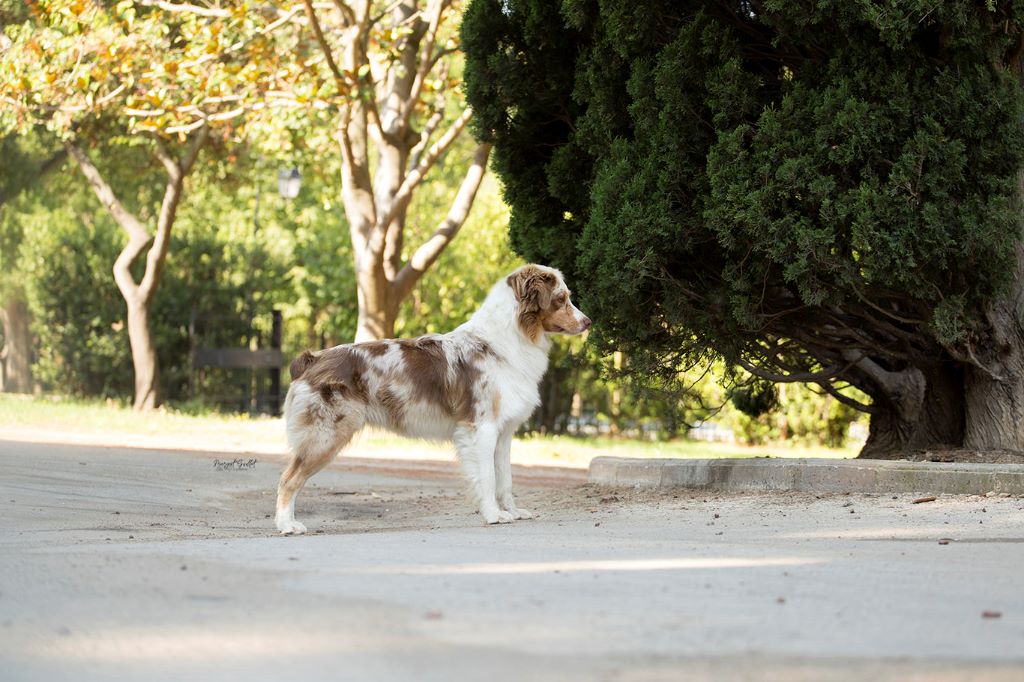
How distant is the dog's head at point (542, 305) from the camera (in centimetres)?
908

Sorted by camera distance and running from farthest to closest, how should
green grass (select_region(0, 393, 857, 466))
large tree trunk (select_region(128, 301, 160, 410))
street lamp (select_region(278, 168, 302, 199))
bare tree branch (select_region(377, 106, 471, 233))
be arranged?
street lamp (select_region(278, 168, 302, 199)) → large tree trunk (select_region(128, 301, 160, 410)) → bare tree branch (select_region(377, 106, 471, 233)) → green grass (select_region(0, 393, 857, 466))

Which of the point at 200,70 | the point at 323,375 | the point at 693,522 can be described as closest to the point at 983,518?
the point at 693,522

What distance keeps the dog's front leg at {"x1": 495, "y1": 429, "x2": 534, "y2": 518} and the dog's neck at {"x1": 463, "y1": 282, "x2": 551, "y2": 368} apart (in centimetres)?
55

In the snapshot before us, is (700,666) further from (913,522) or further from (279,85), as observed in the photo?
(279,85)

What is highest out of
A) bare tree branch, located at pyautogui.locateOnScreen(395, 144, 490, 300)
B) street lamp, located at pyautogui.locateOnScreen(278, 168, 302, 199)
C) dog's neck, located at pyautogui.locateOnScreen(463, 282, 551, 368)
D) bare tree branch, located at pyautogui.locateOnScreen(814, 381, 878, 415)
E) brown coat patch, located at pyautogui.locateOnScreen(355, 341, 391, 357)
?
street lamp, located at pyautogui.locateOnScreen(278, 168, 302, 199)

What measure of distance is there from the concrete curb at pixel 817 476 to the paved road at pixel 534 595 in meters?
0.27

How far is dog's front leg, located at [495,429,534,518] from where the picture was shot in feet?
30.1

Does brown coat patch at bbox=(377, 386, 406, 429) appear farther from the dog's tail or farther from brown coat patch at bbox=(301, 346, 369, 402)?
the dog's tail

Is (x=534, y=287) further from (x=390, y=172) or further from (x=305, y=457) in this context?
(x=390, y=172)

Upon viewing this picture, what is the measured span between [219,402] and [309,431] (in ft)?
61.9

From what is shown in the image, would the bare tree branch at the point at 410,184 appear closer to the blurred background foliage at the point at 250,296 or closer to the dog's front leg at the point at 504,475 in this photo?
the blurred background foliage at the point at 250,296

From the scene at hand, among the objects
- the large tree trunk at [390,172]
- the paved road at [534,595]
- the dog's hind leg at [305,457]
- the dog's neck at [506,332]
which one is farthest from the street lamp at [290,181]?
the dog's hind leg at [305,457]

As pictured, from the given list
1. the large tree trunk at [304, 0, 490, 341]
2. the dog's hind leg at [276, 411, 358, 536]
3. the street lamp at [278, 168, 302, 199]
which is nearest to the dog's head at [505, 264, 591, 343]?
the dog's hind leg at [276, 411, 358, 536]

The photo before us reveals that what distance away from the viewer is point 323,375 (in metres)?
8.70
